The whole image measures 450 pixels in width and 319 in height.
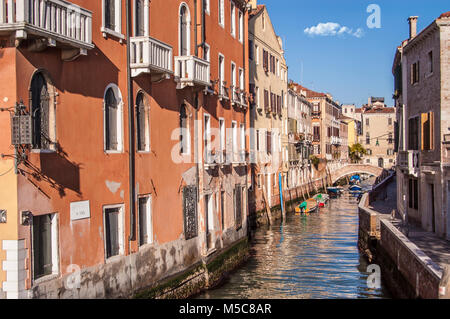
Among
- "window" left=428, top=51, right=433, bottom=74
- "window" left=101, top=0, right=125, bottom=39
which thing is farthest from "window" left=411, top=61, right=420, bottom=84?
"window" left=101, top=0, right=125, bottom=39

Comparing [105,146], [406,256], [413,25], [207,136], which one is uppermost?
[413,25]

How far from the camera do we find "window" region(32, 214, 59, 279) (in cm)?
898

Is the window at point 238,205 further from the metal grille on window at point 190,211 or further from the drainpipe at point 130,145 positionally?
the drainpipe at point 130,145

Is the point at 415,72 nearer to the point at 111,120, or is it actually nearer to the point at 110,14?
the point at 110,14

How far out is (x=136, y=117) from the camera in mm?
12305

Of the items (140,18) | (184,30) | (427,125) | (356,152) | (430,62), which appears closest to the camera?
(140,18)

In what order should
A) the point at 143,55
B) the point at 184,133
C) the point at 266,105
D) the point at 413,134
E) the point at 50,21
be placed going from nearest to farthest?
the point at 50,21 < the point at 143,55 < the point at 184,133 < the point at 413,134 < the point at 266,105

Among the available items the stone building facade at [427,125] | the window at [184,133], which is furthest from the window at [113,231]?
the stone building facade at [427,125]

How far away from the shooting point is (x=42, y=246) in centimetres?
916

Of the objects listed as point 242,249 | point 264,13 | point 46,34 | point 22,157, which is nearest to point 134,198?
point 22,157

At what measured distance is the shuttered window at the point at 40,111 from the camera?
356 inches

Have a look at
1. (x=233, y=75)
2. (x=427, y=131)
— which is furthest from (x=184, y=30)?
(x=427, y=131)

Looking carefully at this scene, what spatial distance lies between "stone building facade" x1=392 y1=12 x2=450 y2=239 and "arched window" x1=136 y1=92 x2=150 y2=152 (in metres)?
9.98

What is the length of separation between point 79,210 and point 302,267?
1252 centimetres
